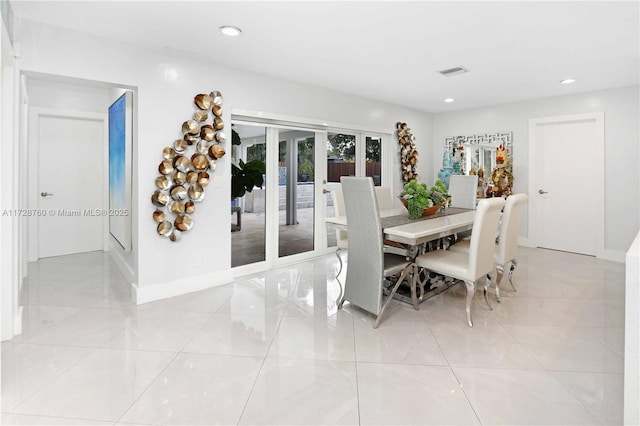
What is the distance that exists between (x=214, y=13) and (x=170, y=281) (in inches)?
91.4

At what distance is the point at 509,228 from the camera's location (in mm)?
3018

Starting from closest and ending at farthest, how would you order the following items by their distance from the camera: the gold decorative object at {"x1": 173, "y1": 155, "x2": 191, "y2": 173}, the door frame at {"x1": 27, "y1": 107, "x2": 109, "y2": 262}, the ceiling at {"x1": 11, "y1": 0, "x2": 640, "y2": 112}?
the ceiling at {"x1": 11, "y1": 0, "x2": 640, "y2": 112} < the gold decorative object at {"x1": 173, "y1": 155, "x2": 191, "y2": 173} < the door frame at {"x1": 27, "y1": 107, "x2": 109, "y2": 262}

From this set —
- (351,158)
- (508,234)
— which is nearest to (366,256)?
(508,234)

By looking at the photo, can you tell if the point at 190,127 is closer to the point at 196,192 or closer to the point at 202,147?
the point at 202,147

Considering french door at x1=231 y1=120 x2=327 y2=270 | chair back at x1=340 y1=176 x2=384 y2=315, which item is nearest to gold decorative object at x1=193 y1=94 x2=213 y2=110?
french door at x1=231 y1=120 x2=327 y2=270

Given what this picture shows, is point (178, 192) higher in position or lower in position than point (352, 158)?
lower

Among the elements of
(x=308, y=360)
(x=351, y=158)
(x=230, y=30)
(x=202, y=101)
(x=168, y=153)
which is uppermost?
(x=230, y=30)

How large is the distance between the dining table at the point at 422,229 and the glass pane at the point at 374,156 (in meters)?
1.89

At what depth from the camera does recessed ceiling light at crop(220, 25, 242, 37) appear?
2.72m

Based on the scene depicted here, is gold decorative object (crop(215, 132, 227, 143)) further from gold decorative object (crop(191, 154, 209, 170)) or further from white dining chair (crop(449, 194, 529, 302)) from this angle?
white dining chair (crop(449, 194, 529, 302))

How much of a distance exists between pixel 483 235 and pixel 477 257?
0.57 feet

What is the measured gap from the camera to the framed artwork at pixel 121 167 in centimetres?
382

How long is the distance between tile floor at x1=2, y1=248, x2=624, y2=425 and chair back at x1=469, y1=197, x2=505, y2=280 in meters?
0.45

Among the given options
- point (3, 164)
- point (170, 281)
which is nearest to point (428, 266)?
point (170, 281)
